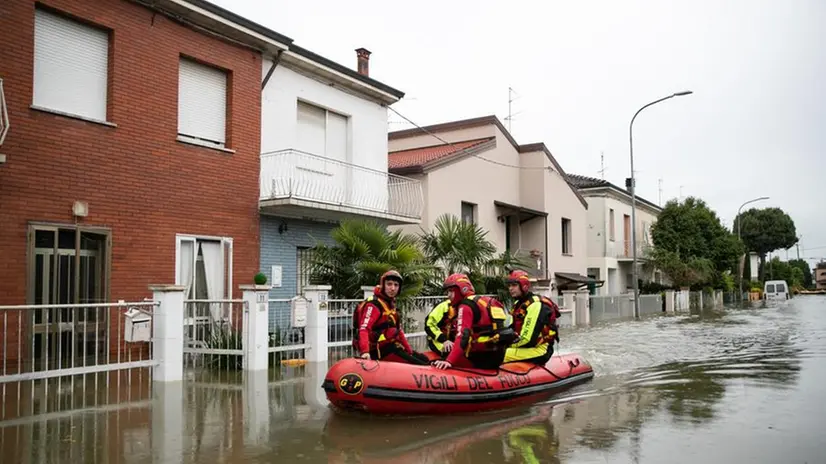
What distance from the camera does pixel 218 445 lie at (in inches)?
290

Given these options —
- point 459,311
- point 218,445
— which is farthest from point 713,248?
point 218,445

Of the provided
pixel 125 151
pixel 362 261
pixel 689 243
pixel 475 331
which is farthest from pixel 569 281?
pixel 475 331

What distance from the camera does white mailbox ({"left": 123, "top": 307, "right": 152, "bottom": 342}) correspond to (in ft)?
35.4

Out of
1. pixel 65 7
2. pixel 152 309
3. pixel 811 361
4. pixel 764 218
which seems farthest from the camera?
pixel 764 218

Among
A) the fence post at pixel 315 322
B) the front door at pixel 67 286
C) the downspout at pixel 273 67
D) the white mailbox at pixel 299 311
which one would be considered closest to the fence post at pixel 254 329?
the white mailbox at pixel 299 311

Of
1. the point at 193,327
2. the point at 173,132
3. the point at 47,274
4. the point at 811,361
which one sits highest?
the point at 173,132

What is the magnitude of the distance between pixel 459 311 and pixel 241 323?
5.52 m

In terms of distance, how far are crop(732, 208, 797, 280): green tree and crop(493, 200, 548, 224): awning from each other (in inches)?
2477

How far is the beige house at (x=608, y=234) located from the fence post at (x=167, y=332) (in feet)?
95.5

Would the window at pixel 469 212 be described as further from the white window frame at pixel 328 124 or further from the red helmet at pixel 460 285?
the red helmet at pixel 460 285

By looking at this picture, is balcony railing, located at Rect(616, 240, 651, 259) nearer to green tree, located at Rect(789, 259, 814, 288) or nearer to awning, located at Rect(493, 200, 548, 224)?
awning, located at Rect(493, 200, 548, 224)

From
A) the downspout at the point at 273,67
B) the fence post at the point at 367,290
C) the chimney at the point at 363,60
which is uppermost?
the chimney at the point at 363,60

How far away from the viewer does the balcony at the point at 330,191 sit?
52.0 feet

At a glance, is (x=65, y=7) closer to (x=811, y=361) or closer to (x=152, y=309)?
(x=152, y=309)
